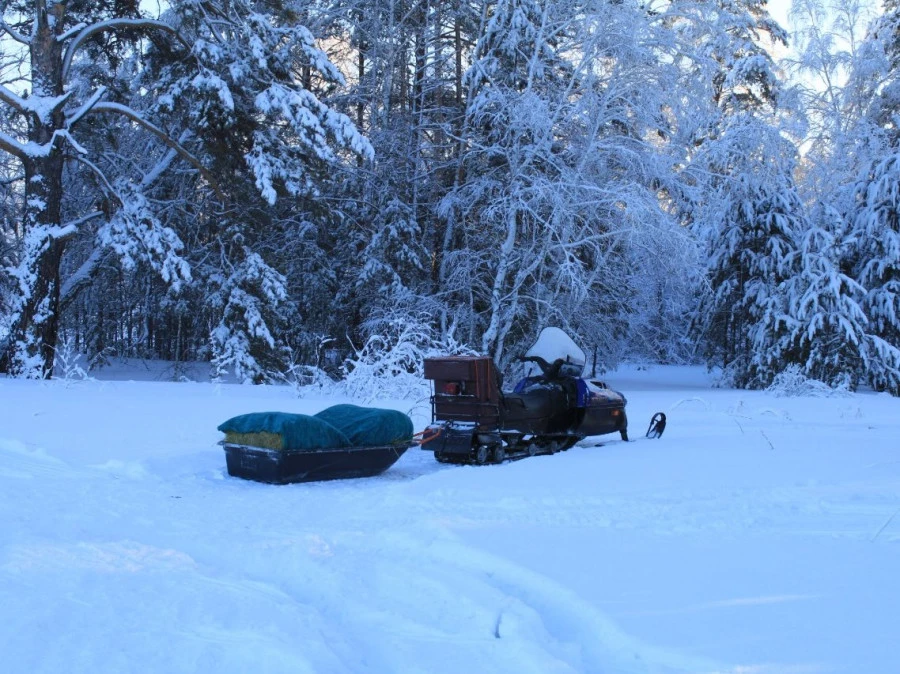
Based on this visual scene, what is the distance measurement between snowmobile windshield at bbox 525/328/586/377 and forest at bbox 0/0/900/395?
4000mm

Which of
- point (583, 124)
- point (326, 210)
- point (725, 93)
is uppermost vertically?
point (725, 93)

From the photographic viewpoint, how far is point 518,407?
8773 mm

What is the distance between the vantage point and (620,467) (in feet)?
23.6

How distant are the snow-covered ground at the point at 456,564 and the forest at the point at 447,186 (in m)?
6.80

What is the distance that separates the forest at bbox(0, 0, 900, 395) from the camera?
16.0 m

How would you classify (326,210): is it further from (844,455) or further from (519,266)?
(844,455)

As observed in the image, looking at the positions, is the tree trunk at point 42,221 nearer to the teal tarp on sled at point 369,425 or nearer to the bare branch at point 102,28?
the bare branch at point 102,28

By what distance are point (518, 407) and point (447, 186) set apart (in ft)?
Answer: 44.7

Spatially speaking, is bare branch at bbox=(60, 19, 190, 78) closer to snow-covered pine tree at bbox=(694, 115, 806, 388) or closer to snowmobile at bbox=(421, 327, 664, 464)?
snowmobile at bbox=(421, 327, 664, 464)

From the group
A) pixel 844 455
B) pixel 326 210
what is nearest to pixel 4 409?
pixel 844 455

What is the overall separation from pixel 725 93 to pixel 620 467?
21.0m

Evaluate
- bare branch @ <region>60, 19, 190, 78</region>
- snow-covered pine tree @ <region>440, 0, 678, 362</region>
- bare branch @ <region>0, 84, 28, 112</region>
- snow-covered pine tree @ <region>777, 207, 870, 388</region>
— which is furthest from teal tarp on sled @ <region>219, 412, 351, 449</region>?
snow-covered pine tree @ <region>777, 207, 870, 388</region>

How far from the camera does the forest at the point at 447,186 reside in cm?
1598

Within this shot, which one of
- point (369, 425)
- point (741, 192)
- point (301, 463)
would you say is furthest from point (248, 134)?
point (741, 192)
